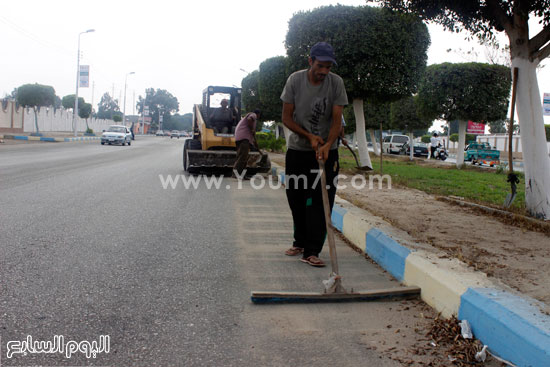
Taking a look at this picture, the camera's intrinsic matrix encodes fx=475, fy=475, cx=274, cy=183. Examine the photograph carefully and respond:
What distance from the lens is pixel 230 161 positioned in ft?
40.8

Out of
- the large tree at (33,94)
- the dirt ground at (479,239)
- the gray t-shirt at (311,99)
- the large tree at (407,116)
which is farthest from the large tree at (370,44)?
the large tree at (33,94)

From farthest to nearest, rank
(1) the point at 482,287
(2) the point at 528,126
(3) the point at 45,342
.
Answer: (2) the point at 528,126 < (1) the point at 482,287 < (3) the point at 45,342

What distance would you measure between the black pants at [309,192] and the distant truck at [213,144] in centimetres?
800

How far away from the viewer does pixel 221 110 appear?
13617 mm

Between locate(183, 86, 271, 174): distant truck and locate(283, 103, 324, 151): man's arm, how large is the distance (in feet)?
26.7

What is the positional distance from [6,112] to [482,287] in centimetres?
4971

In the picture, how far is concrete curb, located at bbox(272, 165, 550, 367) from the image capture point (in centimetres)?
221

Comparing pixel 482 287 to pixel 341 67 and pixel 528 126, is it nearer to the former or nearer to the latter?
pixel 528 126

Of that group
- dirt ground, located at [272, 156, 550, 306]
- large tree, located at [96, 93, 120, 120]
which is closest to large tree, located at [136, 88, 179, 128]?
large tree, located at [96, 93, 120, 120]

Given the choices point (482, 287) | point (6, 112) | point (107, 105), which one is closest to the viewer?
point (482, 287)

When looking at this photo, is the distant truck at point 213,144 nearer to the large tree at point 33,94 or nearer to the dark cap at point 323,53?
the dark cap at point 323,53

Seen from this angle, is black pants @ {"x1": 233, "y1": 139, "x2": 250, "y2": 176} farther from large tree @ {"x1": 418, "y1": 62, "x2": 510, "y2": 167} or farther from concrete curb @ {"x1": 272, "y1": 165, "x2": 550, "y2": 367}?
large tree @ {"x1": 418, "y1": 62, "x2": 510, "y2": 167}

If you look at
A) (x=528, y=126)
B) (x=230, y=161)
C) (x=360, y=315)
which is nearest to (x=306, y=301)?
(x=360, y=315)

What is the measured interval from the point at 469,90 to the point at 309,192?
1530 centimetres
